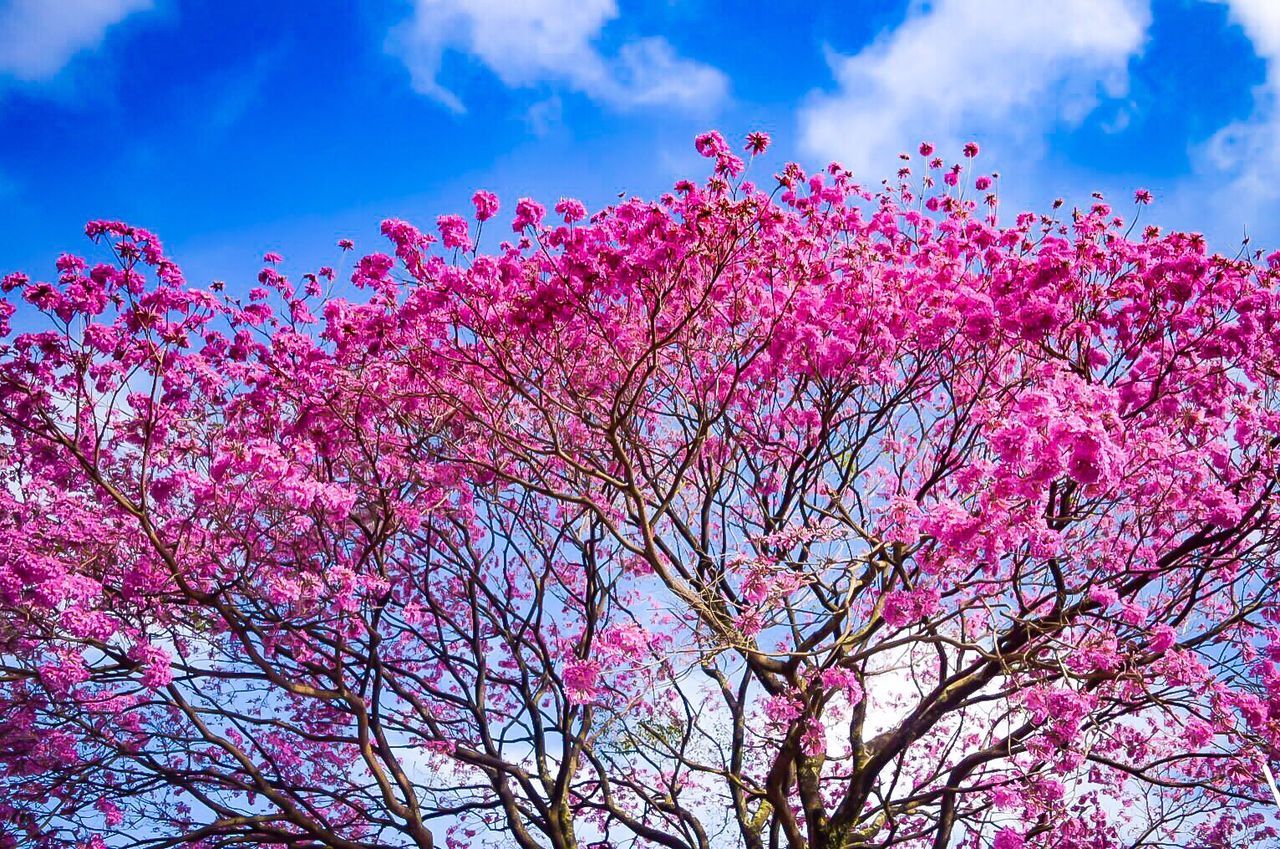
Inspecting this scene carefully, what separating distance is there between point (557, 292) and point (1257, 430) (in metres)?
Answer: 5.51

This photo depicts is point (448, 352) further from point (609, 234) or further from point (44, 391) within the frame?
point (44, 391)

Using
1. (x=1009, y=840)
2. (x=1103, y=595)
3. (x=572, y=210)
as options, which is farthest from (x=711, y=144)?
(x=1009, y=840)

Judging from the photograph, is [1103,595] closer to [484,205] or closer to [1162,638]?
[1162,638]

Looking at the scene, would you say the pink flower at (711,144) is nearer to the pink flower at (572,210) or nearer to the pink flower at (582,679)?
the pink flower at (572,210)

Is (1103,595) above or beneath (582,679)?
beneath

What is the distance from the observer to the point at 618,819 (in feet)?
29.7

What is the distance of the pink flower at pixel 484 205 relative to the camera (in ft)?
24.5

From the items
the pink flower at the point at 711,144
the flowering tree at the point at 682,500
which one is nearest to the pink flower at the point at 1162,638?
the flowering tree at the point at 682,500

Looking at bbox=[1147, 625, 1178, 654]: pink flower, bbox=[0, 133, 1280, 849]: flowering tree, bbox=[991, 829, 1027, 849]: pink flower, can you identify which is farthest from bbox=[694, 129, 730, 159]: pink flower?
bbox=[991, 829, 1027, 849]: pink flower

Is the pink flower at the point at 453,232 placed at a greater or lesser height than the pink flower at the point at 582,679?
greater

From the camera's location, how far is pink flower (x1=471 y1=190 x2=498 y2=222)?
748cm

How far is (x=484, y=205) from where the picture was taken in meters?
7.50

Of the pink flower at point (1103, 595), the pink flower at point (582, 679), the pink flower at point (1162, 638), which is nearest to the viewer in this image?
the pink flower at point (1103, 595)

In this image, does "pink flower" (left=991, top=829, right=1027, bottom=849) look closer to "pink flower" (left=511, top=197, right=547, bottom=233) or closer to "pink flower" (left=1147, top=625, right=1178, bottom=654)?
"pink flower" (left=1147, top=625, right=1178, bottom=654)
